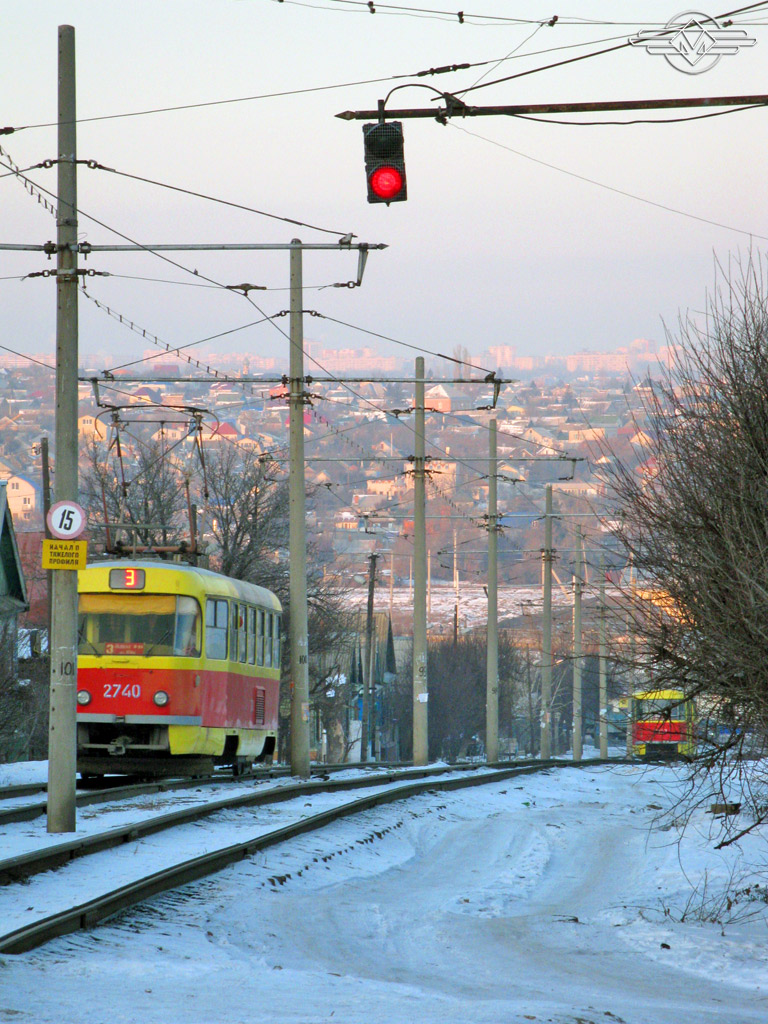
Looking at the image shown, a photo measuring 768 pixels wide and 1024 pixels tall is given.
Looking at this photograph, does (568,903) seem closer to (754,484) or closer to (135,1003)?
(754,484)

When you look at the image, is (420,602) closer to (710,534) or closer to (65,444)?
(65,444)

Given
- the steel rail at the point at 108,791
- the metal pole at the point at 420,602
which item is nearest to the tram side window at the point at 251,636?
the steel rail at the point at 108,791

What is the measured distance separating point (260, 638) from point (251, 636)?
33.1 inches

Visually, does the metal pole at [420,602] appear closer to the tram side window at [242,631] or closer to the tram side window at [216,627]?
the tram side window at [242,631]

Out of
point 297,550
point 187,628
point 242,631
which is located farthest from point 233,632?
point 297,550

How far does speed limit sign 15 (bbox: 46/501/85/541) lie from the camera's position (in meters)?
13.5

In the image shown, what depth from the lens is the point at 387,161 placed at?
969 cm

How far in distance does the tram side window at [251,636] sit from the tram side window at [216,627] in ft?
5.62

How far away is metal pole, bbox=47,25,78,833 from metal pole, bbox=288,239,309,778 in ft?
32.7

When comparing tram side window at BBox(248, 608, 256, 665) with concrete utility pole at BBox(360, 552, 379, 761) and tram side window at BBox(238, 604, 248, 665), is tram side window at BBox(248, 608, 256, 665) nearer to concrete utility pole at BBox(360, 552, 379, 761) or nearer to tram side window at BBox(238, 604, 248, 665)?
tram side window at BBox(238, 604, 248, 665)

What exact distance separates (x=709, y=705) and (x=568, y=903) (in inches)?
98.2

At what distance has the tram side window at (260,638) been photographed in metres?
Answer: 24.1

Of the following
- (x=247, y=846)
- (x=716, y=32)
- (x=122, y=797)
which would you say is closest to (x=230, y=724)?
(x=122, y=797)

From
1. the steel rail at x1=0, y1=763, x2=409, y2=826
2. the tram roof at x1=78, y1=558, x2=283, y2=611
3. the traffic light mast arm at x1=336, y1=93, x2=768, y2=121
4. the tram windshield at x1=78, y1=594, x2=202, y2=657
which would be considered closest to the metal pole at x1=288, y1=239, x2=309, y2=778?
the steel rail at x1=0, y1=763, x2=409, y2=826
